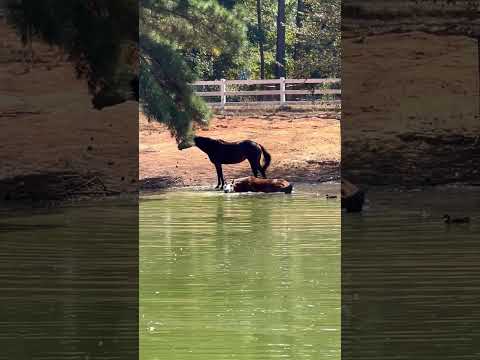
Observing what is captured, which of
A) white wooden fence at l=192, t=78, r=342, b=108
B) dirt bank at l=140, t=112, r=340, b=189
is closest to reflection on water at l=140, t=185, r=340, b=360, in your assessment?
dirt bank at l=140, t=112, r=340, b=189

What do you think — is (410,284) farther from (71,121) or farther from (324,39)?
(324,39)

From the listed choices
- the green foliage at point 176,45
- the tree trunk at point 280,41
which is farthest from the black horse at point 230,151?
the tree trunk at point 280,41

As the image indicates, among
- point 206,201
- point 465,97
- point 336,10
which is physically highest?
point 336,10

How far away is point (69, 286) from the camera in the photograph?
29.8 feet

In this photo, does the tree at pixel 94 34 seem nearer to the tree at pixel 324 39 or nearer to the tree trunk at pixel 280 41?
the tree at pixel 324 39

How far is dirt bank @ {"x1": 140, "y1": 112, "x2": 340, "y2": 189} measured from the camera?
27.6 meters

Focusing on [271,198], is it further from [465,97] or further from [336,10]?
[336,10]

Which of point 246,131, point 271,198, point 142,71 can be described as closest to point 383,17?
point 271,198

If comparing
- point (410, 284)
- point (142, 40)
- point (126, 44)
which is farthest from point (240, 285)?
point (142, 40)

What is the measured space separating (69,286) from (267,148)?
2207 cm

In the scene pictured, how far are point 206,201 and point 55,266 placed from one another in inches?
356

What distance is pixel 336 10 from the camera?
3744 cm

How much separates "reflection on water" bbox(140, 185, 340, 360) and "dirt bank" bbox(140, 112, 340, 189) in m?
11.1

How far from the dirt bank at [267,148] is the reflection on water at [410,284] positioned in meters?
12.2
